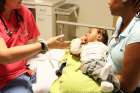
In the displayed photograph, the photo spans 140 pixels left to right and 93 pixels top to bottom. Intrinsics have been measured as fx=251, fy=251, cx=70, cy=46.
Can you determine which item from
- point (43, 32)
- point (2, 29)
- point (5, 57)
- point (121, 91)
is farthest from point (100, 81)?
point (43, 32)

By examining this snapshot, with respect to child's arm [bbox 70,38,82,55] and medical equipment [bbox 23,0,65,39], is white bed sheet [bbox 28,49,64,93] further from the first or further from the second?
medical equipment [bbox 23,0,65,39]

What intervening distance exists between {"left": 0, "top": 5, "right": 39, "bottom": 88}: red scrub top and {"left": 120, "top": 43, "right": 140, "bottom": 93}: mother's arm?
71 centimetres

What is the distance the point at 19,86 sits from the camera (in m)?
1.62

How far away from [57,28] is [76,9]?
388 mm

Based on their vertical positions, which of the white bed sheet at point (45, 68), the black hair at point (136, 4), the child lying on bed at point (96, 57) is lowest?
the white bed sheet at point (45, 68)

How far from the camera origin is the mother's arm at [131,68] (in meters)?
1.23

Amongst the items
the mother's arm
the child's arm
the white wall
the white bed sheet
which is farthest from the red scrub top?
the white wall

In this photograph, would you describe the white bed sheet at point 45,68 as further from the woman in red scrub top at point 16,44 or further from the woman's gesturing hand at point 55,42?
the woman's gesturing hand at point 55,42

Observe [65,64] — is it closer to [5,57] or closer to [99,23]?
[5,57]

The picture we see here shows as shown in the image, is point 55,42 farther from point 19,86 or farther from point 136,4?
point 136,4

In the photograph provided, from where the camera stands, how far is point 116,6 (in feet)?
4.52

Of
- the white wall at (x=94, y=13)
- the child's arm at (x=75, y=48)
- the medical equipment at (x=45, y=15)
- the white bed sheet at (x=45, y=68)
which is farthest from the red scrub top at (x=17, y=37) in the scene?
the white wall at (x=94, y=13)

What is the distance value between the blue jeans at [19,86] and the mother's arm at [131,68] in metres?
0.64

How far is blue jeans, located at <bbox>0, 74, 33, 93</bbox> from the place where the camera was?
1.58 meters
